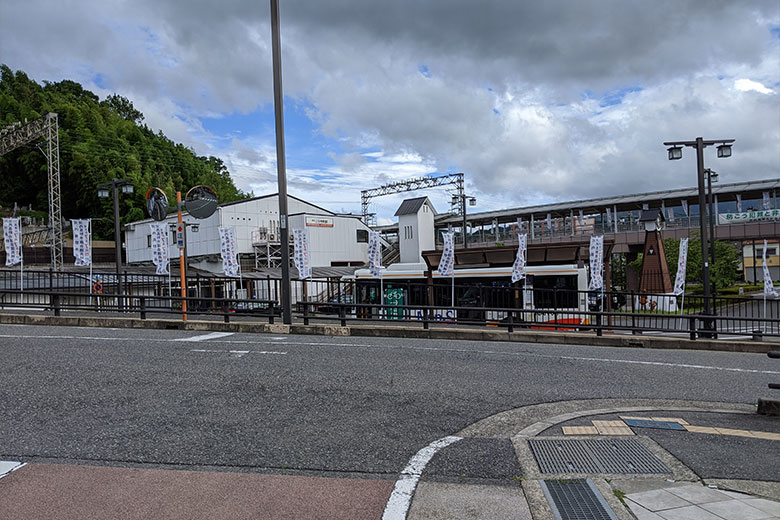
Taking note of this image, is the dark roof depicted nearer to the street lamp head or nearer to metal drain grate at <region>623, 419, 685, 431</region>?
the street lamp head

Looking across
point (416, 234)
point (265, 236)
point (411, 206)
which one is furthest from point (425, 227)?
point (265, 236)

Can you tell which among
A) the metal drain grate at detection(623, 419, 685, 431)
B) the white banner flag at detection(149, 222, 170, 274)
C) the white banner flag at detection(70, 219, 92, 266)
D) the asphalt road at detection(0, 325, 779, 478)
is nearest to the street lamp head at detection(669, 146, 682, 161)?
the asphalt road at detection(0, 325, 779, 478)

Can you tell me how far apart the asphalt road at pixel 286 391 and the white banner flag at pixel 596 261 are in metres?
11.1

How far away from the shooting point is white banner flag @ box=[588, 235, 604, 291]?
2200cm

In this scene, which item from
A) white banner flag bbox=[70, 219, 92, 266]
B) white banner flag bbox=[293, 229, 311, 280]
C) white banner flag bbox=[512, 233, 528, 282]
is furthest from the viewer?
white banner flag bbox=[293, 229, 311, 280]

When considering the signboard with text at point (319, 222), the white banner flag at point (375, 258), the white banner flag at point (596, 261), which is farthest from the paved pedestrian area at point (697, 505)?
the signboard with text at point (319, 222)

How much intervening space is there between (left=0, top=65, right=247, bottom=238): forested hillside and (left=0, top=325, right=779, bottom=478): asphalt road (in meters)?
48.7

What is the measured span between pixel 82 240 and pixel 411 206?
2906cm

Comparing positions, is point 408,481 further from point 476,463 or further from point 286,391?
point 286,391

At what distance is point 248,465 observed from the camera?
4426mm

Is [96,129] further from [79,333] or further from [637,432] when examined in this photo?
[637,432]

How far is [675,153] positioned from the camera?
1777 centimetres

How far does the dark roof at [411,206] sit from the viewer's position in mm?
48375

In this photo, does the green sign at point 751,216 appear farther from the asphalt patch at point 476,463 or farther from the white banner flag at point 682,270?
the asphalt patch at point 476,463
